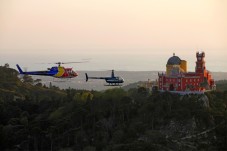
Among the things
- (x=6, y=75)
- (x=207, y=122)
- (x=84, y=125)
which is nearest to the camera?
(x=207, y=122)

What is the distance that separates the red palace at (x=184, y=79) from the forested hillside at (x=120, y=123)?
2.35 metres

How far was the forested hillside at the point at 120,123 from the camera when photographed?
66.4 m

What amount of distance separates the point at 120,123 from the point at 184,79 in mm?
12292

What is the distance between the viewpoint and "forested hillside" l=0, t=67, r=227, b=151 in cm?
6644

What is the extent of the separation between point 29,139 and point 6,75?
50.9m

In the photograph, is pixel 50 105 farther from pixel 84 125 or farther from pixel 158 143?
pixel 158 143

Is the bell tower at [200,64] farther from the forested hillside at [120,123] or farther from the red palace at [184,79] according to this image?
the forested hillside at [120,123]

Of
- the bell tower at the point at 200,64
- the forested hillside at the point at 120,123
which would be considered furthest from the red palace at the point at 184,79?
the forested hillside at the point at 120,123

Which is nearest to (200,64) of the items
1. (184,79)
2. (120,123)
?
(184,79)

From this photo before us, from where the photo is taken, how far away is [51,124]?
77.0m

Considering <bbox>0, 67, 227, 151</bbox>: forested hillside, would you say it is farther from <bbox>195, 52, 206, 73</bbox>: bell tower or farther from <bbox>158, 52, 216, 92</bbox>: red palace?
<bbox>195, 52, 206, 73</bbox>: bell tower

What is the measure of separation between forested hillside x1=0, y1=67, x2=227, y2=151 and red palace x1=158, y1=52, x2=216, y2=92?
2.35m

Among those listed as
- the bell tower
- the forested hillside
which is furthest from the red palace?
the forested hillside

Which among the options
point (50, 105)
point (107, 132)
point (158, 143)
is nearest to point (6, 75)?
point (50, 105)
